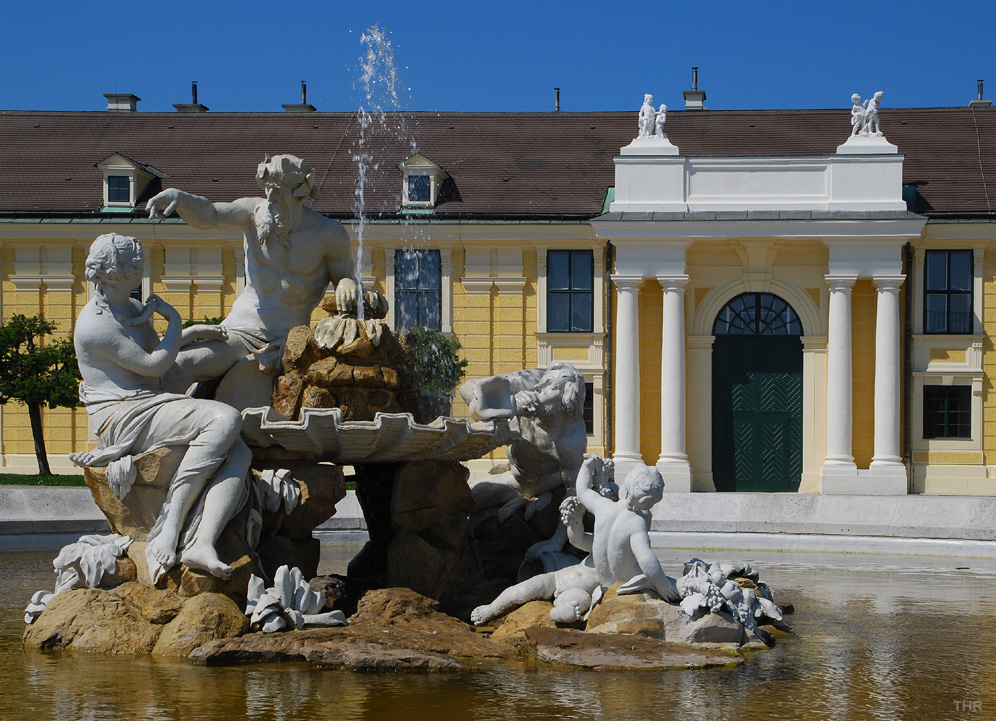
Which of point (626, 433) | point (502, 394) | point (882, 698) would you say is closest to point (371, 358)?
point (502, 394)

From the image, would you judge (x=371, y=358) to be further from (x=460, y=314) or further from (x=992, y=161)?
(x=992, y=161)

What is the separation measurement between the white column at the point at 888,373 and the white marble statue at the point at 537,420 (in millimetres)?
21833

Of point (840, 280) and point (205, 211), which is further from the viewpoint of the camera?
point (840, 280)

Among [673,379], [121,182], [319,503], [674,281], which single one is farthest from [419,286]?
[319,503]

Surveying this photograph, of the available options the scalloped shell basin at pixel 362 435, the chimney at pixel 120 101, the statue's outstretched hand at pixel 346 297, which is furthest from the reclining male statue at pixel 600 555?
the chimney at pixel 120 101

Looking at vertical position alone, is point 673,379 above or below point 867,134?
below

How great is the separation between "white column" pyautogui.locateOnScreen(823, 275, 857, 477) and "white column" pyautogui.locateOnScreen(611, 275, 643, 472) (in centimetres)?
447

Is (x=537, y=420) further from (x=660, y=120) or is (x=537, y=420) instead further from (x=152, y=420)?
(x=660, y=120)

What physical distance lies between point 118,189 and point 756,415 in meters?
16.9

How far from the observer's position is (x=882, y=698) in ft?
21.8

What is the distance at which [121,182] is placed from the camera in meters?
32.4

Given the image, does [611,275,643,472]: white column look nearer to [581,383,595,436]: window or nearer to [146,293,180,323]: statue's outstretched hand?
[581,383,595,436]: window

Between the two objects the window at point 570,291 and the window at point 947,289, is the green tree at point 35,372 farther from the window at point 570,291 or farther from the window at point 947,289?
the window at point 947,289

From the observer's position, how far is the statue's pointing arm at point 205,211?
8.73m
